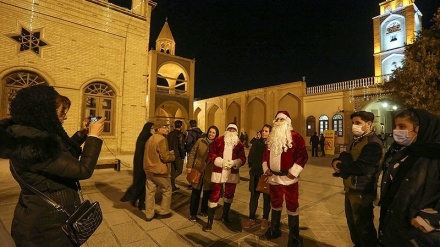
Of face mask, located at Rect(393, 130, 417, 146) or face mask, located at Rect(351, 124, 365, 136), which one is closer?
face mask, located at Rect(393, 130, 417, 146)

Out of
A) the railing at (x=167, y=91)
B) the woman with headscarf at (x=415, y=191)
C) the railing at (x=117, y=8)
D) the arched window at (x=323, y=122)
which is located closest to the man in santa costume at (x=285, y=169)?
the woman with headscarf at (x=415, y=191)

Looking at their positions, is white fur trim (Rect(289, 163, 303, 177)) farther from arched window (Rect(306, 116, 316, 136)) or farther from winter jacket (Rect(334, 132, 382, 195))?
arched window (Rect(306, 116, 316, 136))

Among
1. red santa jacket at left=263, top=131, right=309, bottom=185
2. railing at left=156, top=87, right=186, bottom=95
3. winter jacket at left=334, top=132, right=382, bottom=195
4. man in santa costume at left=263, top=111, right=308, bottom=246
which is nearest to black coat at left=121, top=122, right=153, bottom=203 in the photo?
man in santa costume at left=263, top=111, right=308, bottom=246

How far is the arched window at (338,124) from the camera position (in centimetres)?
1988

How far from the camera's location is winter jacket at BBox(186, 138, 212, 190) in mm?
4062

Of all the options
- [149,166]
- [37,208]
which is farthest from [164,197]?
[37,208]

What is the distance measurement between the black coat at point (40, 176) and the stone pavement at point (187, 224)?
1845 millimetres

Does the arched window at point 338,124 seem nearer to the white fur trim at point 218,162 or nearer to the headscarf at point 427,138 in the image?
the white fur trim at point 218,162

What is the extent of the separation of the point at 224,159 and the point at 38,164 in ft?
8.78

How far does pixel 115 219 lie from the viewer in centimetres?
402

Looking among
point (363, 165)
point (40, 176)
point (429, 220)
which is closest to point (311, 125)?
point (363, 165)

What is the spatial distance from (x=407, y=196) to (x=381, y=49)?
1144 inches

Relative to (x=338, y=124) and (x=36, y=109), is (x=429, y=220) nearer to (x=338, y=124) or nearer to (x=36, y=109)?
(x=36, y=109)

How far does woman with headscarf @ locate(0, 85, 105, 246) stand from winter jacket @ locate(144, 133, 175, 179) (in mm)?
2297
